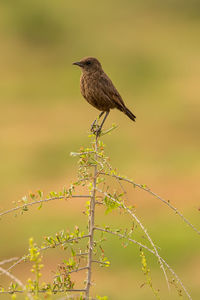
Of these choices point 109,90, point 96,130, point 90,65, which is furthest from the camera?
point 90,65

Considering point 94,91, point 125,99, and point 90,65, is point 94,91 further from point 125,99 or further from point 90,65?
point 125,99

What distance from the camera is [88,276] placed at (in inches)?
165

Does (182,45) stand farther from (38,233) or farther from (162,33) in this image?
(38,233)

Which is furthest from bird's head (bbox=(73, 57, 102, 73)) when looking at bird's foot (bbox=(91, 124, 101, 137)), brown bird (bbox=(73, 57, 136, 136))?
bird's foot (bbox=(91, 124, 101, 137))

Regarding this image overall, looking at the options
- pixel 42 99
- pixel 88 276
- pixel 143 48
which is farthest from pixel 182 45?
pixel 88 276

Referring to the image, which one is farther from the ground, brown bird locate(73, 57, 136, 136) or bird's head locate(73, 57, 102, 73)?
bird's head locate(73, 57, 102, 73)

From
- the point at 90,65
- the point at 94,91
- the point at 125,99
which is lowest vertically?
the point at 94,91

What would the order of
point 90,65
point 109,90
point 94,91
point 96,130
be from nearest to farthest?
point 96,130, point 94,91, point 109,90, point 90,65

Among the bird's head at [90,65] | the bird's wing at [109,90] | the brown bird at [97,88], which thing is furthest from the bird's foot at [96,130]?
the bird's head at [90,65]

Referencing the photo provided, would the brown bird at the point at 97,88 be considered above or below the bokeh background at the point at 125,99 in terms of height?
below

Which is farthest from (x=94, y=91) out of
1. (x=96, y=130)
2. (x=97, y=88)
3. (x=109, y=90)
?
(x=96, y=130)

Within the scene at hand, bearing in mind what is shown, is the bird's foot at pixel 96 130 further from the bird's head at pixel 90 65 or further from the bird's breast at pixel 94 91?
the bird's head at pixel 90 65

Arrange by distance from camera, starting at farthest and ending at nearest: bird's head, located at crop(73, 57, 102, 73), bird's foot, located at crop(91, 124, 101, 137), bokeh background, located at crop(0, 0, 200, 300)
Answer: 1. bokeh background, located at crop(0, 0, 200, 300)
2. bird's head, located at crop(73, 57, 102, 73)
3. bird's foot, located at crop(91, 124, 101, 137)

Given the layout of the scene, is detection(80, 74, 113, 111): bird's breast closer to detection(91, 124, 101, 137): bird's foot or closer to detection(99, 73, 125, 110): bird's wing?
detection(99, 73, 125, 110): bird's wing
